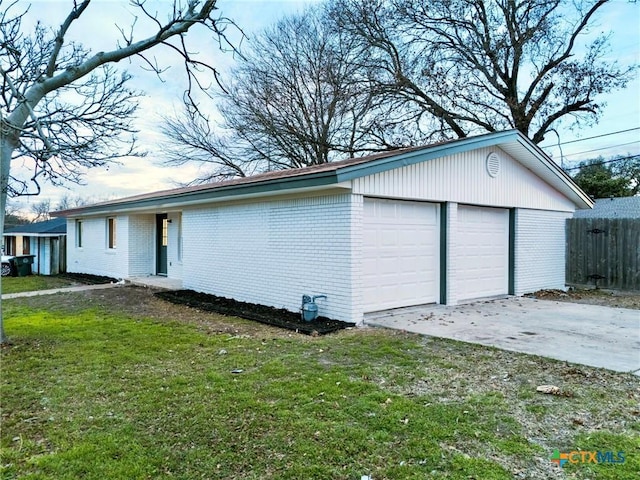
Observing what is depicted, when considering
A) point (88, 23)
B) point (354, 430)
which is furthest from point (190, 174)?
point (354, 430)

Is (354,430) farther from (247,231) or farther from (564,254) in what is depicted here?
(564,254)

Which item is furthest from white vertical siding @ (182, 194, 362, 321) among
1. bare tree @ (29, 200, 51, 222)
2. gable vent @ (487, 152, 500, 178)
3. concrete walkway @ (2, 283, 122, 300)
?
bare tree @ (29, 200, 51, 222)

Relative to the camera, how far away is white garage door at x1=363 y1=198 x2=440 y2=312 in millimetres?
8062

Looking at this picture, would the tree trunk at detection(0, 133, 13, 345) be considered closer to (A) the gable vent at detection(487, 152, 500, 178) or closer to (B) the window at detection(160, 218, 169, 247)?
(B) the window at detection(160, 218, 169, 247)

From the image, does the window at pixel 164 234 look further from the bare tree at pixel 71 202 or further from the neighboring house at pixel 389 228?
the bare tree at pixel 71 202

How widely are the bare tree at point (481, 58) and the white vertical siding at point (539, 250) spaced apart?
8670mm

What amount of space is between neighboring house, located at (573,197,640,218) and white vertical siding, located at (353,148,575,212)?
6.10 metres

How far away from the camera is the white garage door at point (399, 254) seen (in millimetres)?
8062

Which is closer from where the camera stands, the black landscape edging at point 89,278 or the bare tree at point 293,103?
the black landscape edging at point 89,278

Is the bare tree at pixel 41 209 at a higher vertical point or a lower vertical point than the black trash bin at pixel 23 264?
higher

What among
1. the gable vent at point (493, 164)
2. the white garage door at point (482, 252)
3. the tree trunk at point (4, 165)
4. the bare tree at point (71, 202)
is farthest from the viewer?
the bare tree at point (71, 202)

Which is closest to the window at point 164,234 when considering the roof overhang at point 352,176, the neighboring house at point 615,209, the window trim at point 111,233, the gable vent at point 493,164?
the roof overhang at point 352,176

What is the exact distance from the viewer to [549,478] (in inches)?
109

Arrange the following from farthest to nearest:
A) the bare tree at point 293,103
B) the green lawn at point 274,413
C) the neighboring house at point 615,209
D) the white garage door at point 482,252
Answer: the bare tree at point 293,103 → the neighboring house at point 615,209 → the white garage door at point 482,252 → the green lawn at point 274,413
